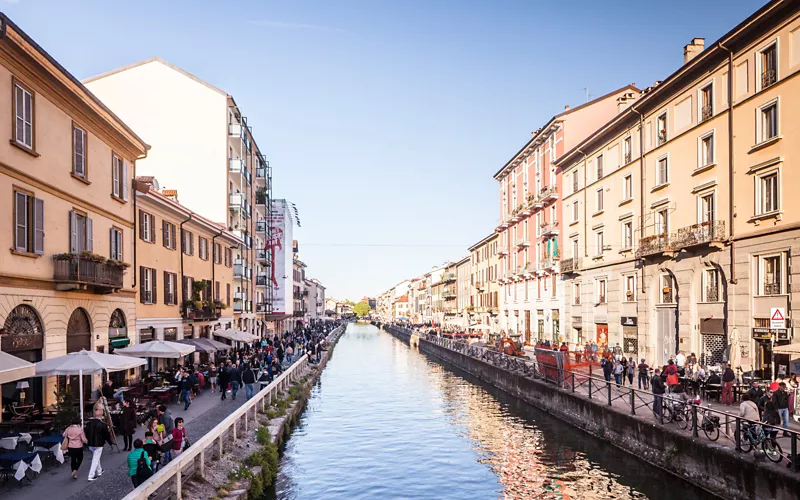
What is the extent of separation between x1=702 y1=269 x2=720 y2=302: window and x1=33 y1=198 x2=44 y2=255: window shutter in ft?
87.2

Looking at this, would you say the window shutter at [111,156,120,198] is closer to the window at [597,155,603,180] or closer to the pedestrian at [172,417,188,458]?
the pedestrian at [172,417,188,458]

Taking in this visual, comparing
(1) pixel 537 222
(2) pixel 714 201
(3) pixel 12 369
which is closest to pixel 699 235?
(2) pixel 714 201

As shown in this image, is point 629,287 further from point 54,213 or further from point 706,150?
point 54,213

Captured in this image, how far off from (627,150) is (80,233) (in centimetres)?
3005

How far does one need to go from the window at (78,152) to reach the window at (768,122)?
999 inches

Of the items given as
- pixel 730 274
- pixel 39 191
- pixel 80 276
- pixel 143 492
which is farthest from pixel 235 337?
pixel 143 492

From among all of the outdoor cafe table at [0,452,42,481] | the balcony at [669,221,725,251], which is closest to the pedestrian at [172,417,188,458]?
the outdoor cafe table at [0,452,42,481]

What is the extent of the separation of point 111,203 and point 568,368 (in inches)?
846

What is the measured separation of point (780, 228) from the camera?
23.9 meters

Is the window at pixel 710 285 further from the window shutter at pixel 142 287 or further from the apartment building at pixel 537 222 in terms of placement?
the window shutter at pixel 142 287

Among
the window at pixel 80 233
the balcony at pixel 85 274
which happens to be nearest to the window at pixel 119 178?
the window at pixel 80 233

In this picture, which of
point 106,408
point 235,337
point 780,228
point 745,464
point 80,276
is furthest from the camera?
point 235,337

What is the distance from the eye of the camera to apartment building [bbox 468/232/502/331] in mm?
75000

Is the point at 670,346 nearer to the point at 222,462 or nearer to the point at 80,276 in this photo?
the point at 222,462
